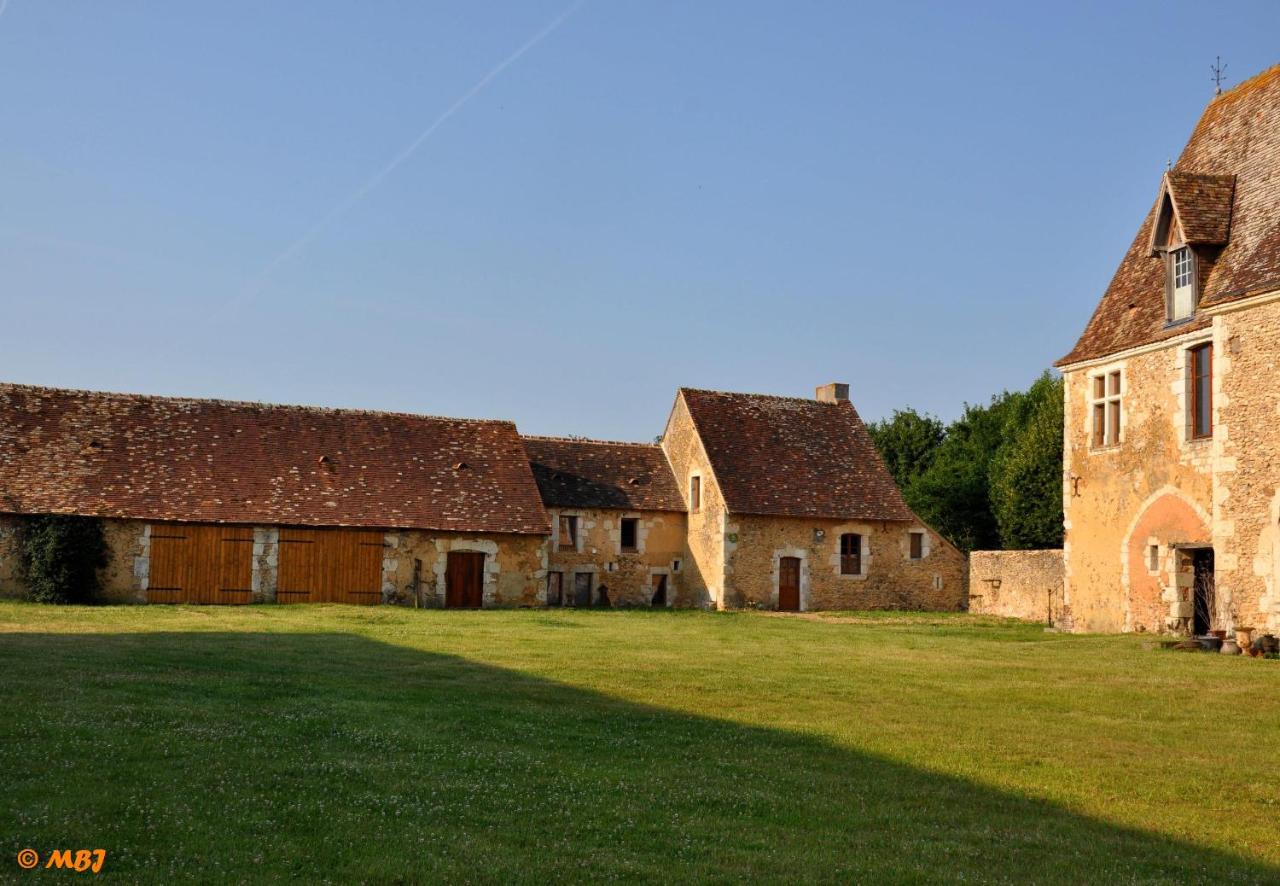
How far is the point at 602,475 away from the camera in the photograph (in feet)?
114

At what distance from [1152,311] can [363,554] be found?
18.5m

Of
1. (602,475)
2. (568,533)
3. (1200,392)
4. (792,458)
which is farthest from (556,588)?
(1200,392)

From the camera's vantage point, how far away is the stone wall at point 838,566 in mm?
31969

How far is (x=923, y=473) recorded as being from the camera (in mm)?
51250

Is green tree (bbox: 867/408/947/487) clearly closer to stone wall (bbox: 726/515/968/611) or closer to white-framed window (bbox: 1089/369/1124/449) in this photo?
stone wall (bbox: 726/515/968/611)

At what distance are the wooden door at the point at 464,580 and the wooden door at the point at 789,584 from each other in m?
8.26

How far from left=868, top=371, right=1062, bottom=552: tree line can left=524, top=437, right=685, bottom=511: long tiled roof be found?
1380 cm

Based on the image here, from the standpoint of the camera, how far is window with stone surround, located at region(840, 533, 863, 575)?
33.2 m

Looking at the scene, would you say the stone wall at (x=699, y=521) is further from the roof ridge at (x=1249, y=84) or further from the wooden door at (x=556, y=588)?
the roof ridge at (x=1249, y=84)

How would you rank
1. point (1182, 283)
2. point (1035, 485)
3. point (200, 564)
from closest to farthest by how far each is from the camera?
point (1182, 283), point (200, 564), point (1035, 485)

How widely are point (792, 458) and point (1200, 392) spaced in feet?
50.8

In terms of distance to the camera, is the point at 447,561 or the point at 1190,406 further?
the point at 447,561

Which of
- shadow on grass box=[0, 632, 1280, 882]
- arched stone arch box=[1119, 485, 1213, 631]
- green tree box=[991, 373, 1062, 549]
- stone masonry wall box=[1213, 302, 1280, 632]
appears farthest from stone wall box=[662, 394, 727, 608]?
shadow on grass box=[0, 632, 1280, 882]

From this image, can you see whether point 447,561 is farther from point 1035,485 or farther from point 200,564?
point 1035,485
